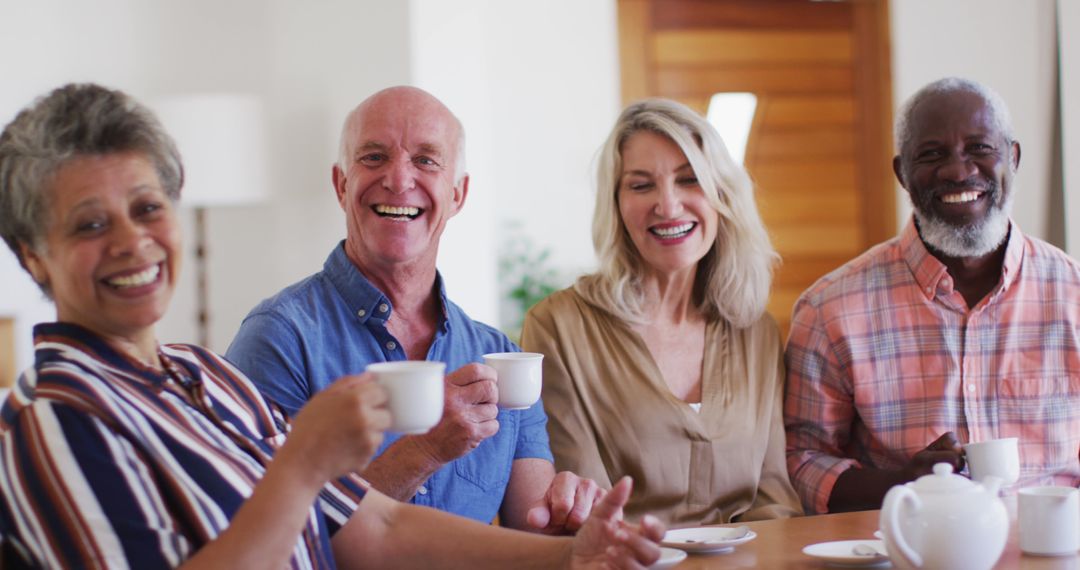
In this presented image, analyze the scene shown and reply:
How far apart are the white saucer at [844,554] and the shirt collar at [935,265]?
3.29ft

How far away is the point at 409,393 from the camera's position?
4.18 ft

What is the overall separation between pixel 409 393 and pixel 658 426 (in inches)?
50.2

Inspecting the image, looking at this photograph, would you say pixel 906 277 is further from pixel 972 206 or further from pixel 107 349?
pixel 107 349

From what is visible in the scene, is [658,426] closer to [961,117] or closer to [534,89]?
[961,117]

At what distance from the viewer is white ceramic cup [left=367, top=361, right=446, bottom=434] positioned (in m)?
1.27

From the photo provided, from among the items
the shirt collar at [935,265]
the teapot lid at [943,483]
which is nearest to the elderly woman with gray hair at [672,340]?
the shirt collar at [935,265]

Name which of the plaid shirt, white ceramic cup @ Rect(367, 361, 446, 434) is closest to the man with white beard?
the plaid shirt

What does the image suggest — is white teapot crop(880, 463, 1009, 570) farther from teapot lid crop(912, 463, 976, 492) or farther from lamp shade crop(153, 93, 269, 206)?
lamp shade crop(153, 93, 269, 206)

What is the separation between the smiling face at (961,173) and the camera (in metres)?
2.51

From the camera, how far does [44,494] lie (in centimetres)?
118

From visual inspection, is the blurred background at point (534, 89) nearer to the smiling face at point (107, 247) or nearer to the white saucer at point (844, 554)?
the white saucer at point (844, 554)

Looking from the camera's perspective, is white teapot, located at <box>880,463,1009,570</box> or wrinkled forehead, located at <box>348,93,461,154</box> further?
wrinkled forehead, located at <box>348,93,461,154</box>

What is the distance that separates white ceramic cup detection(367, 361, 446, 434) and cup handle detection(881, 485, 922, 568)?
60 cm

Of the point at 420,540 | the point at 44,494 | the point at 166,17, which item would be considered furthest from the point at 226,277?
the point at 44,494
